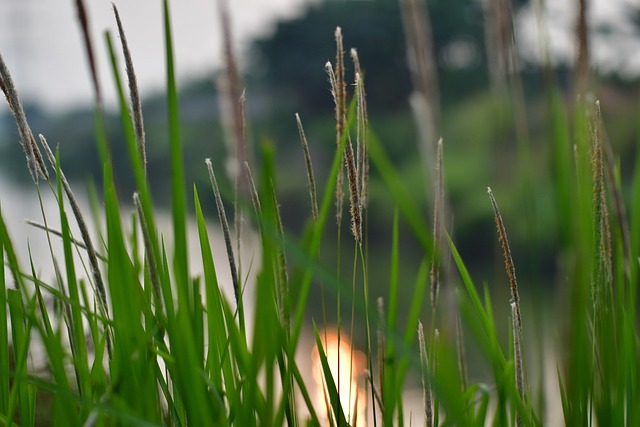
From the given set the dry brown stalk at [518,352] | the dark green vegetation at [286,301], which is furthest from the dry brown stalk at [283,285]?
the dry brown stalk at [518,352]

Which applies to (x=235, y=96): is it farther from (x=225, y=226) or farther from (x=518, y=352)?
(x=518, y=352)

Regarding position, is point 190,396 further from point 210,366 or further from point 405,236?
point 405,236

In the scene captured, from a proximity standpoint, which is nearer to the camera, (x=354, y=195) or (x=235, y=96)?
(x=354, y=195)

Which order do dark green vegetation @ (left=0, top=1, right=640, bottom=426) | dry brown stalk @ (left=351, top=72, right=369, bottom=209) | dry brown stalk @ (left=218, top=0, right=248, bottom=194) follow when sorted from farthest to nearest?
1. dry brown stalk @ (left=218, top=0, right=248, bottom=194)
2. dry brown stalk @ (left=351, top=72, right=369, bottom=209)
3. dark green vegetation @ (left=0, top=1, right=640, bottom=426)

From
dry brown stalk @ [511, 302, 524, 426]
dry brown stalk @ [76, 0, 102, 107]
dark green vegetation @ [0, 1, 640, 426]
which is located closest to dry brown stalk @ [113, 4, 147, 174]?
dark green vegetation @ [0, 1, 640, 426]

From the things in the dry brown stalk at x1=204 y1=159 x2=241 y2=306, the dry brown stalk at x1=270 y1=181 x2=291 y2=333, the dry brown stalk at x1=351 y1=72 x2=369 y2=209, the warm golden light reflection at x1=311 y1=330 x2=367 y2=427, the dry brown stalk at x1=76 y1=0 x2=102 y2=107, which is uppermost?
the dry brown stalk at x1=76 y1=0 x2=102 y2=107

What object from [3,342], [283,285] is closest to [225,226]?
[283,285]

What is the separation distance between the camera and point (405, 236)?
9.40m

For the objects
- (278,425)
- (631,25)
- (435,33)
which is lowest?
(278,425)

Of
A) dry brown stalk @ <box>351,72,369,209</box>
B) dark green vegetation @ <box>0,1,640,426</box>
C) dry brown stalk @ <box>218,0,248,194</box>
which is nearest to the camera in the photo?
dark green vegetation @ <box>0,1,640,426</box>

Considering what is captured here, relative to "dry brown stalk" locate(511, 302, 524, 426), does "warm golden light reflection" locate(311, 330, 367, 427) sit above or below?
below

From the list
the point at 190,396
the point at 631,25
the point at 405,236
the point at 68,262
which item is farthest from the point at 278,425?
the point at 631,25

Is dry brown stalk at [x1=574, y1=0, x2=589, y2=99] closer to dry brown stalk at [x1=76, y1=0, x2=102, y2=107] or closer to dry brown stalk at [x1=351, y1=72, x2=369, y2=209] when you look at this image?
dry brown stalk at [x1=351, y1=72, x2=369, y2=209]

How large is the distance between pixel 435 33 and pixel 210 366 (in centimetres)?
1386
